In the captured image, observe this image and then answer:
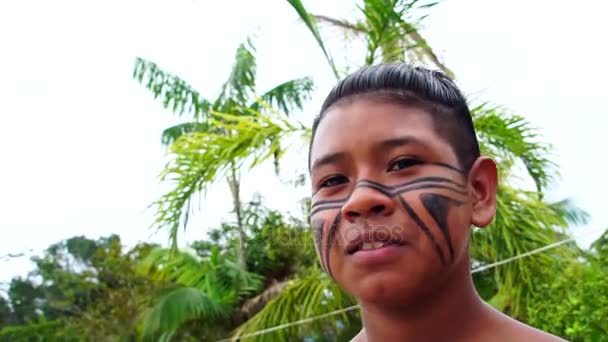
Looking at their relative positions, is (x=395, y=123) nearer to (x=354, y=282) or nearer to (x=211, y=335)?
(x=354, y=282)

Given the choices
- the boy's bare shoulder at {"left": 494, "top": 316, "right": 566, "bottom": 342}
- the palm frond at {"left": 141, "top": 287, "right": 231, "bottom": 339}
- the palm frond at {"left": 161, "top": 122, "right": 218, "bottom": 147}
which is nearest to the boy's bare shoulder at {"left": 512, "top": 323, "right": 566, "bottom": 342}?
the boy's bare shoulder at {"left": 494, "top": 316, "right": 566, "bottom": 342}

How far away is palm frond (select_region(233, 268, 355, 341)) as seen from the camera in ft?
15.4

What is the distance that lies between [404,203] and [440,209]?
6cm

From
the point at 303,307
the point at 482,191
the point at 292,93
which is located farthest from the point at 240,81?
the point at 482,191

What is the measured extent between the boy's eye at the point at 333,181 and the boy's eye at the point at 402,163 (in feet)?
0.25

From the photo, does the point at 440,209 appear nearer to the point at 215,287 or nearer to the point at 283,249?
the point at 283,249

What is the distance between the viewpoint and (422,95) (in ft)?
4.01

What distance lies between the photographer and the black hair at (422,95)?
1.21m

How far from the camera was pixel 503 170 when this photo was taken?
13.4 feet

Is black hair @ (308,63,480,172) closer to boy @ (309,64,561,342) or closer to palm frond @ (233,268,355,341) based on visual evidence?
boy @ (309,64,561,342)

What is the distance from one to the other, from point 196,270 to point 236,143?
328 centimetres

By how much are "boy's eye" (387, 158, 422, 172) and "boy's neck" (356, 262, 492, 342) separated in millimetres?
175

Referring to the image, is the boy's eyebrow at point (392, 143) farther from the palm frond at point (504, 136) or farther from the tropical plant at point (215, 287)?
the tropical plant at point (215, 287)

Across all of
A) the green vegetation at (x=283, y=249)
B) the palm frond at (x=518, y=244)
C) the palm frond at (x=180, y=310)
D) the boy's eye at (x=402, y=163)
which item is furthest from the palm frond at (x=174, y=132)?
the boy's eye at (x=402, y=163)
